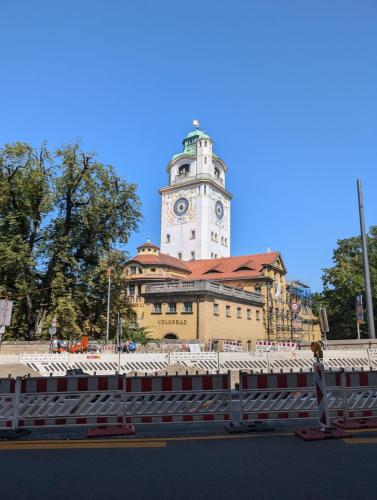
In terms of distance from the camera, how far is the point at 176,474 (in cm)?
574

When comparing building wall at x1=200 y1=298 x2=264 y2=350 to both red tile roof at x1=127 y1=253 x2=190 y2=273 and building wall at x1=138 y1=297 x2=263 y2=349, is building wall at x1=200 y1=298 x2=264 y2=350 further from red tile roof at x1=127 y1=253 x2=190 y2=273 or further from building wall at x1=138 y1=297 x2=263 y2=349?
red tile roof at x1=127 y1=253 x2=190 y2=273

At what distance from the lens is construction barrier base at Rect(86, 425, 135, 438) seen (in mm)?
8383

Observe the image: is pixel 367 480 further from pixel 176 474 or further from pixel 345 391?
pixel 345 391

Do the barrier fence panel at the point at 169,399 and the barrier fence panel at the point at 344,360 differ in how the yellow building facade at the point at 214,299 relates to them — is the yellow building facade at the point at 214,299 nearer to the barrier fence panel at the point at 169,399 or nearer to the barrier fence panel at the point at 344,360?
the barrier fence panel at the point at 344,360

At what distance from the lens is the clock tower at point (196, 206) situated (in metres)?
91.7

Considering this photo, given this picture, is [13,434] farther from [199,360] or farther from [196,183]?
[196,183]

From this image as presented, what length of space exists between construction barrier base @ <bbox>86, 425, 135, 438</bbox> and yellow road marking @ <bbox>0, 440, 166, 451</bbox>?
13.6 inches

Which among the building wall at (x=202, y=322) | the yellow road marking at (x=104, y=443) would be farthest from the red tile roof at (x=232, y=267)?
the yellow road marking at (x=104, y=443)

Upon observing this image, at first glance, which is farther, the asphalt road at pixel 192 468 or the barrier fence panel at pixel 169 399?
the barrier fence panel at pixel 169 399

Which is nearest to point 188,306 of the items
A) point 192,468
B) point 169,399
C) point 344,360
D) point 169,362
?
point 169,362

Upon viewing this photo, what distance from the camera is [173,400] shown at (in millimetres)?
8977

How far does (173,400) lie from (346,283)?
44.4 m

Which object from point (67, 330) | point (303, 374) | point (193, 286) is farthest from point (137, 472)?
point (193, 286)

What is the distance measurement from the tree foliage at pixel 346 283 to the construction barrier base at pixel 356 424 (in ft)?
136
